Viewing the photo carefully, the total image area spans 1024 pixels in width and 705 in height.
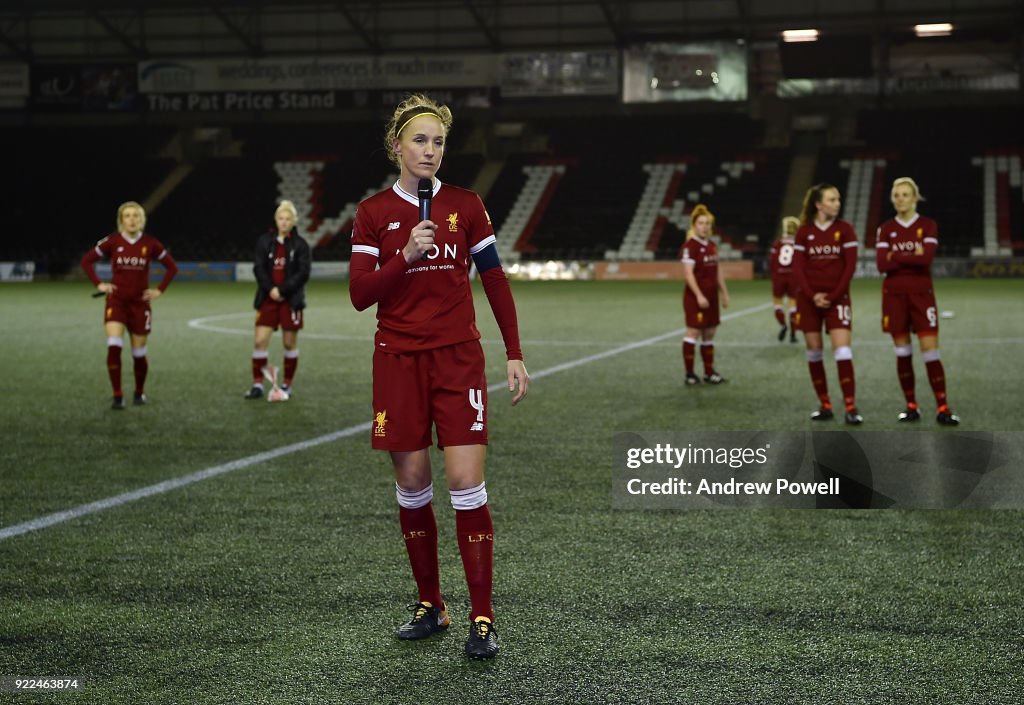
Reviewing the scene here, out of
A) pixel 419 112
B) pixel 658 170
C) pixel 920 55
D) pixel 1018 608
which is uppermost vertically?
pixel 920 55

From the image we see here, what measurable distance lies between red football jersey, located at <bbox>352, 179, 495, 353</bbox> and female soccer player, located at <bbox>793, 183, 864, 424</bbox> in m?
5.66

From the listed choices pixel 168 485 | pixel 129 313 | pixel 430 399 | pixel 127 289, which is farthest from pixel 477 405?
pixel 129 313

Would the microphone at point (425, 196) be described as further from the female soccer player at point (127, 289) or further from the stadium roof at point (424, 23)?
the stadium roof at point (424, 23)

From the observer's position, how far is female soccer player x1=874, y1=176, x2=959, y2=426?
30.9ft

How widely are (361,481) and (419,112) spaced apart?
3.62m

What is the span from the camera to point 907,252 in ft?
31.0

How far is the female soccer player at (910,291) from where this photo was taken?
9.41m

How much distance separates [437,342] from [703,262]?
8.86 m

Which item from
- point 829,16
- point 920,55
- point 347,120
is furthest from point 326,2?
point 920,55

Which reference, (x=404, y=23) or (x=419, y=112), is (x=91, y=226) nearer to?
(x=404, y=23)

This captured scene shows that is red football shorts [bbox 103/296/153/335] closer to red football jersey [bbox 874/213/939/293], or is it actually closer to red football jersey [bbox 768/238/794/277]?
red football jersey [bbox 874/213/939/293]

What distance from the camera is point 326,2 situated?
41.5 meters

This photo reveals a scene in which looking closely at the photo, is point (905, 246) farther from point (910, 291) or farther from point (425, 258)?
point (425, 258)

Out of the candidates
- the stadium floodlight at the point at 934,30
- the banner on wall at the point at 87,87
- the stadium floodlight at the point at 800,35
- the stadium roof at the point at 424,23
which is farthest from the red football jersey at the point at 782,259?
the banner on wall at the point at 87,87
